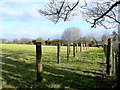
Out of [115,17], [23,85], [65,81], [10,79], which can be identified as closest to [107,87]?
[65,81]

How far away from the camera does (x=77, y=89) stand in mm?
5359

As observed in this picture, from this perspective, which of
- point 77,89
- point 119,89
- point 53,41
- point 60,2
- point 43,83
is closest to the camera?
point 119,89

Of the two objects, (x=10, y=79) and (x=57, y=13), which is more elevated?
(x=57, y=13)

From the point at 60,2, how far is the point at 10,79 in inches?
347

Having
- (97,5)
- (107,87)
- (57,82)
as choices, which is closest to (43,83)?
(57,82)

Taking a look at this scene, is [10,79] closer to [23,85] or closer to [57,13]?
[23,85]

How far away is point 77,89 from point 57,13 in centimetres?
932

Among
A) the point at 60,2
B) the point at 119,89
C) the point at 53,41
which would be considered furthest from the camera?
the point at 53,41

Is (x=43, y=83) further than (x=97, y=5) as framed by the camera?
No

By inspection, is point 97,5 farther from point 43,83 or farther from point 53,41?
point 53,41

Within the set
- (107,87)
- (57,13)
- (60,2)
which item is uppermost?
(60,2)

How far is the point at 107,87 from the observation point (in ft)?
18.4

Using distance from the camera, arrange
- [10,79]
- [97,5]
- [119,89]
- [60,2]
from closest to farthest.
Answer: [119,89]
[10,79]
[60,2]
[97,5]

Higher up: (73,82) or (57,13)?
(57,13)
